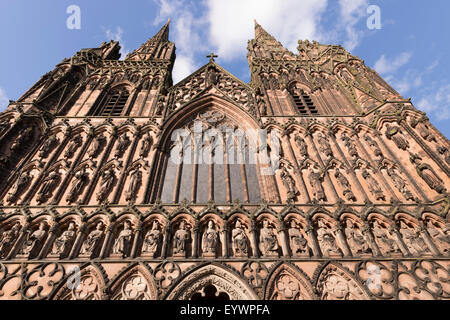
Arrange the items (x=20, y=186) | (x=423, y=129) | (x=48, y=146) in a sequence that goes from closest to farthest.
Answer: (x=20, y=186), (x=423, y=129), (x=48, y=146)

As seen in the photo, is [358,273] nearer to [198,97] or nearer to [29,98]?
[198,97]

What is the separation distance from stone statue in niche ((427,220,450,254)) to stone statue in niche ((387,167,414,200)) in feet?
3.45

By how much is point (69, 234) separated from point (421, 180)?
39.5 feet

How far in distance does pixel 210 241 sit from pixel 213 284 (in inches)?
47.7

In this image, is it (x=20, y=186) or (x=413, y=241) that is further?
(x=20, y=186)

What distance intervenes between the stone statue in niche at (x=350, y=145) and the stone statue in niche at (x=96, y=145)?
34.7ft

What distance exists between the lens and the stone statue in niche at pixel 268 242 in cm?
789

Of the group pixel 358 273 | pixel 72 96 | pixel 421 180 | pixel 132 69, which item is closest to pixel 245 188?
pixel 358 273

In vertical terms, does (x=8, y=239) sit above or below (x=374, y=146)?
below

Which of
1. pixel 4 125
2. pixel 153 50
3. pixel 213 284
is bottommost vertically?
pixel 213 284

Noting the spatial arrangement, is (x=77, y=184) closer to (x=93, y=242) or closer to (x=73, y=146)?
(x=73, y=146)

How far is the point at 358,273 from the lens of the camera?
7.46 metres

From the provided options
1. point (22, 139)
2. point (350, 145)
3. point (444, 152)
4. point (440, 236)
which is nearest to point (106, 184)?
point (22, 139)

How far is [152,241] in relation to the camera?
26.5 ft
